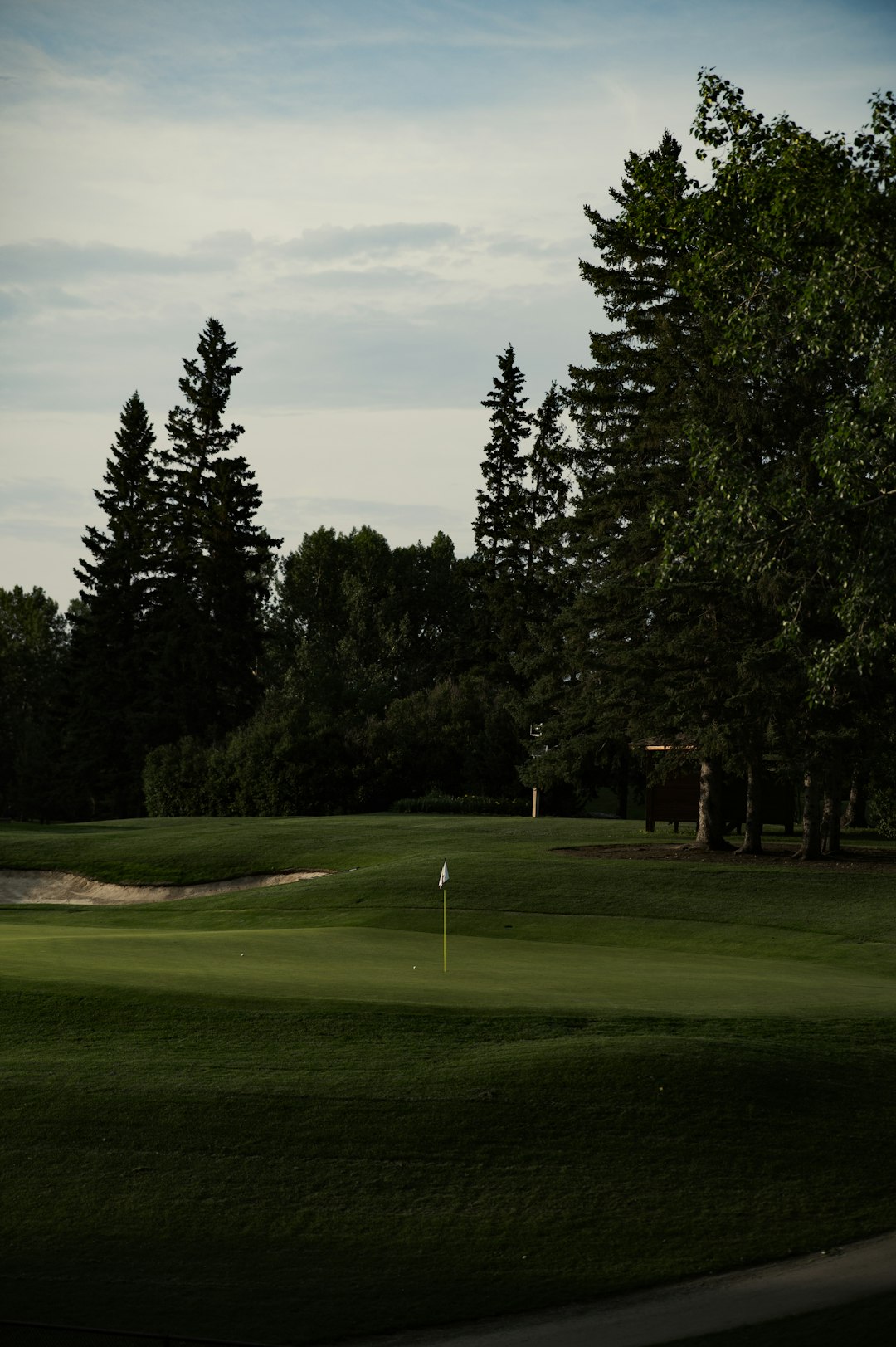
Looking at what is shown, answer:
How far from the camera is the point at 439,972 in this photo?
1539 centimetres

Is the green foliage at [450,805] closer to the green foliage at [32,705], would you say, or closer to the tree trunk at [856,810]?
the tree trunk at [856,810]

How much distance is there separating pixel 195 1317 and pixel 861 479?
14.4m

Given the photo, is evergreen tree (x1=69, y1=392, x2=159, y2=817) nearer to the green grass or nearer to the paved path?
the green grass

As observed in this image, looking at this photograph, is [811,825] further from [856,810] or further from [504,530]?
[504,530]

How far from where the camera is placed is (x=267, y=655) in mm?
81250

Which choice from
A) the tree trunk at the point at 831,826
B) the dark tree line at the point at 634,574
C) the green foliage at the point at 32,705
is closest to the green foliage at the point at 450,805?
the dark tree line at the point at 634,574

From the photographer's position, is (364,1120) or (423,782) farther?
(423,782)

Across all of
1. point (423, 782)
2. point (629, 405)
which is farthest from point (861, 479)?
point (423, 782)

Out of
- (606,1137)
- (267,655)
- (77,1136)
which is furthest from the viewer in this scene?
(267,655)

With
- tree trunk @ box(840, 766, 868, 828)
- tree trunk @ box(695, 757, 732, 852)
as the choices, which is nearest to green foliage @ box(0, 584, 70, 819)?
tree trunk @ box(840, 766, 868, 828)

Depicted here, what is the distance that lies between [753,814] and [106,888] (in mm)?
15824

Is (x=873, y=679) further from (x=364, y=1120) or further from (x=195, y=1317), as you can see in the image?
(x=195, y=1317)

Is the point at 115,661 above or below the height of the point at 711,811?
above

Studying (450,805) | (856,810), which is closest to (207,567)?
(450,805)
